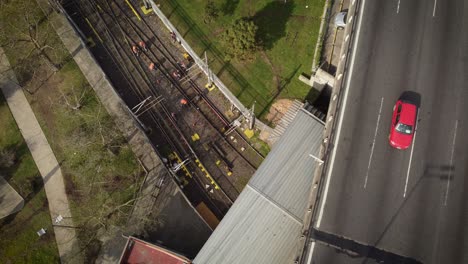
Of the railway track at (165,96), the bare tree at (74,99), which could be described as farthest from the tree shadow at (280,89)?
the bare tree at (74,99)

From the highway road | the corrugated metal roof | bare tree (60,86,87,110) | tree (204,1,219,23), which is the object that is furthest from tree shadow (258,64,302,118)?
bare tree (60,86,87,110)

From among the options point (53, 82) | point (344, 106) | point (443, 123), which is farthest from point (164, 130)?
point (443, 123)

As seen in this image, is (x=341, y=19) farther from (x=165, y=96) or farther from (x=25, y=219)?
(x=25, y=219)

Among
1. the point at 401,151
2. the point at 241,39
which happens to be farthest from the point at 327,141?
the point at 241,39

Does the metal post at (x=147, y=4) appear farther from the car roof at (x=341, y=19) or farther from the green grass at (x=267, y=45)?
the car roof at (x=341, y=19)

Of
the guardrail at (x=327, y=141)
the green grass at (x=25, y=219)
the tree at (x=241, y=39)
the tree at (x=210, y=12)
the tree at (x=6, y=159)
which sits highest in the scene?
the tree at (x=210, y=12)

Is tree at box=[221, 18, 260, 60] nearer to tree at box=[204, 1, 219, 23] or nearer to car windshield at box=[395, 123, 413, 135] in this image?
tree at box=[204, 1, 219, 23]

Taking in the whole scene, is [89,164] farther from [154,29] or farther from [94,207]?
[154,29]

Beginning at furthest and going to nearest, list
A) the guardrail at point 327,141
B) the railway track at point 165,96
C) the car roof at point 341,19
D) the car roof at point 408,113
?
the railway track at point 165,96, the car roof at point 341,19, the car roof at point 408,113, the guardrail at point 327,141
